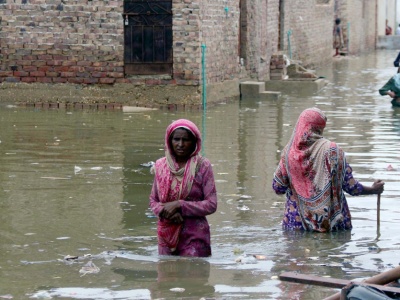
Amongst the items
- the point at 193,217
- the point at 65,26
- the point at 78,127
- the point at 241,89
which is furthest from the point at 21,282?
the point at 241,89

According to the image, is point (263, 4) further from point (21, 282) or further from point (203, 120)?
point (21, 282)

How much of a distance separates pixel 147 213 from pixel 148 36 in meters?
8.89

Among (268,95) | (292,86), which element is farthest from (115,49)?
(292,86)

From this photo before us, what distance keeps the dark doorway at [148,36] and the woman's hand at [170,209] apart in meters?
10.9

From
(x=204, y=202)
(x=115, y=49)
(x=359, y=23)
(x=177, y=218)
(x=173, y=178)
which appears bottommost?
(x=177, y=218)

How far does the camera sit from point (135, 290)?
621cm

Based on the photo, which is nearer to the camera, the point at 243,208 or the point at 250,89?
the point at 243,208

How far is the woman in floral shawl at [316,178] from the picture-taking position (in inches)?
305

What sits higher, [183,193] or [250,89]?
[250,89]

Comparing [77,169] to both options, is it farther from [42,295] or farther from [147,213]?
[42,295]

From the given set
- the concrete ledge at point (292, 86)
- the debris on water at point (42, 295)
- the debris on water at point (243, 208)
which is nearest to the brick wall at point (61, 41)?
the concrete ledge at point (292, 86)

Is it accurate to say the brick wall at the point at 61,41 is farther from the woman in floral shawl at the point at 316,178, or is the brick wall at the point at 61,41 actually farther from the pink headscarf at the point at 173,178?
the pink headscarf at the point at 173,178

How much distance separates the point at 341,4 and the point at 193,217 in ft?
105

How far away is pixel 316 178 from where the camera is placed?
7773 millimetres
